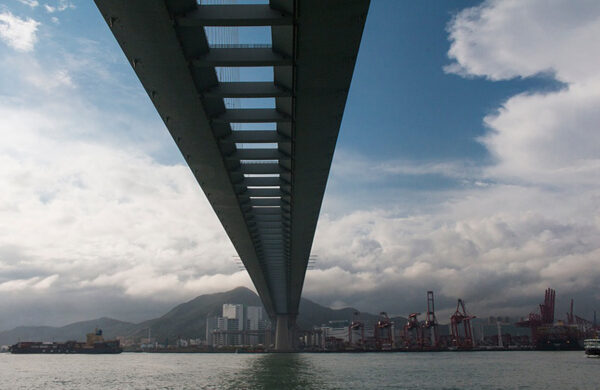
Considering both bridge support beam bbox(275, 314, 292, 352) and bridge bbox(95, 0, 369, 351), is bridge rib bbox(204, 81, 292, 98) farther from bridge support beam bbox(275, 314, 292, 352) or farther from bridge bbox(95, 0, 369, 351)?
bridge support beam bbox(275, 314, 292, 352)

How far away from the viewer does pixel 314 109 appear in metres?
13.8

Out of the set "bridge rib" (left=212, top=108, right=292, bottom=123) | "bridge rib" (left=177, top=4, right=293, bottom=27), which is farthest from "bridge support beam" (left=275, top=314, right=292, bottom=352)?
"bridge rib" (left=177, top=4, right=293, bottom=27)

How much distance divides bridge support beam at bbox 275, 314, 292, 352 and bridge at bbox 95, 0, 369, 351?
258 feet

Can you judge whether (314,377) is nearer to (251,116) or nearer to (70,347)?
(251,116)

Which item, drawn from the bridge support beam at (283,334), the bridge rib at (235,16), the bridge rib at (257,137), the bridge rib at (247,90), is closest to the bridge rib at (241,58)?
the bridge rib at (235,16)

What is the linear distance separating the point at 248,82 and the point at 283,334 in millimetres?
95005

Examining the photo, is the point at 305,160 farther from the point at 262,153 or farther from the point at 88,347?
the point at 88,347

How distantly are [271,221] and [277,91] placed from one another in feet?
54.2

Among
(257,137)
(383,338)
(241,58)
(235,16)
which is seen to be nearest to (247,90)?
(241,58)

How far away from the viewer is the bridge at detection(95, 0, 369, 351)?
9.95m

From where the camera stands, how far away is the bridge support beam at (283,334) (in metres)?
98.6

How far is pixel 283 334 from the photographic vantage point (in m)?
103

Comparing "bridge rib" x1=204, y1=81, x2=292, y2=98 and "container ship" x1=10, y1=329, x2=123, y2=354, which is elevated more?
"bridge rib" x1=204, y1=81, x2=292, y2=98

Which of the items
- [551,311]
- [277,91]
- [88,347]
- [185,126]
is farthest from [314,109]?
[551,311]
